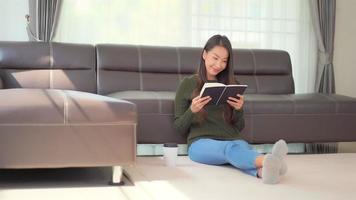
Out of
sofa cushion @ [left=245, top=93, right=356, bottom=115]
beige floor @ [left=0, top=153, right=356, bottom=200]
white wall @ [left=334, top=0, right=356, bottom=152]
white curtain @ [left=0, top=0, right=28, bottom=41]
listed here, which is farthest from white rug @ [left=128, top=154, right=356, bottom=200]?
white wall @ [left=334, top=0, right=356, bottom=152]

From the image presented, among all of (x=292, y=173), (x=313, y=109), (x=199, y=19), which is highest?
(x=199, y=19)

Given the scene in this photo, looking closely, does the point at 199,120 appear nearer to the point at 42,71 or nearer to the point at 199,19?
the point at 42,71

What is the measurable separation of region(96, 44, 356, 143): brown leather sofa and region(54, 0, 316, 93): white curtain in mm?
487

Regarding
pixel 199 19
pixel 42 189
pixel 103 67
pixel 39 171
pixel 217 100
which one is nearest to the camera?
pixel 42 189

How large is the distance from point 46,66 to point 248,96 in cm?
153

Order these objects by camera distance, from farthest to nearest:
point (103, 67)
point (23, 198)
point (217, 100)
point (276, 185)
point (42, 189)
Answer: point (103, 67) < point (217, 100) < point (276, 185) < point (42, 189) < point (23, 198)

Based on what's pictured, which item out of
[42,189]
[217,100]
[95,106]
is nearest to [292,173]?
[217,100]

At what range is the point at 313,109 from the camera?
11.2ft

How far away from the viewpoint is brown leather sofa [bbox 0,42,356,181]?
212 centimetres

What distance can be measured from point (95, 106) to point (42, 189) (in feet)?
1.45

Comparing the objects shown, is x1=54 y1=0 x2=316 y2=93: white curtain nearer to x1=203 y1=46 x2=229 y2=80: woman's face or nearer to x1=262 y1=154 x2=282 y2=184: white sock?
x1=203 y1=46 x2=229 y2=80: woman's face

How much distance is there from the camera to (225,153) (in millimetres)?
2602

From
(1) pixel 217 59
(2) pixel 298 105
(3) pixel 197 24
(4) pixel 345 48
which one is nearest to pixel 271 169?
→ (1) pixel 217 59

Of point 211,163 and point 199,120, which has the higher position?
point 199,120
